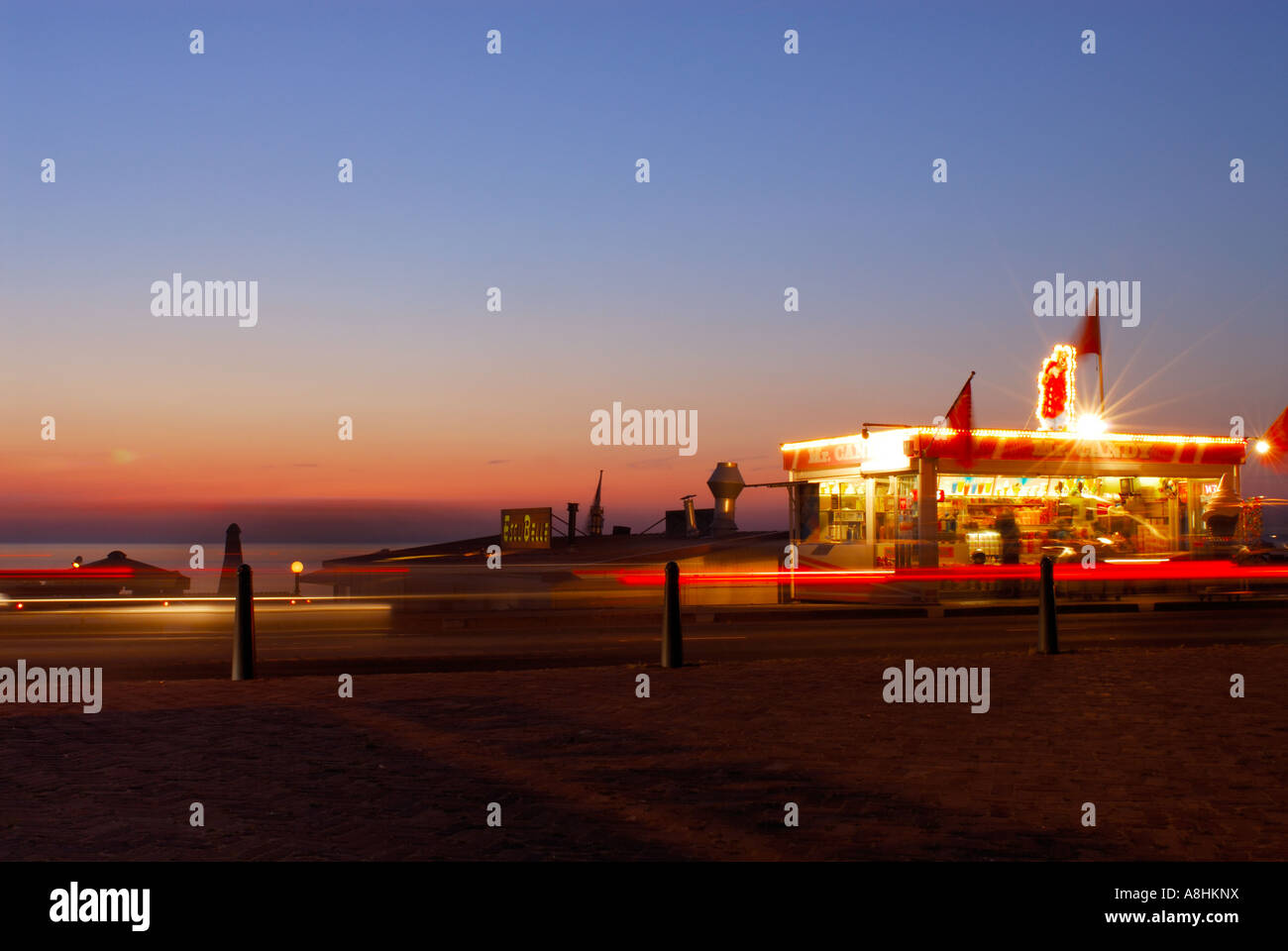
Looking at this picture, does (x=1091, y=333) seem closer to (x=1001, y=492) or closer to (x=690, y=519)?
(x=1001, y=492)

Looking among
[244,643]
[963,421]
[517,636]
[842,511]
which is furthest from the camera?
[842,511]

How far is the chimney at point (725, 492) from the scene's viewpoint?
59406 mm

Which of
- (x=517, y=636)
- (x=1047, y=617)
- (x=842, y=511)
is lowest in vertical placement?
(x=517, y=636)

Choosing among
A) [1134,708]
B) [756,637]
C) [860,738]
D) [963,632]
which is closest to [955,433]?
[963,632]

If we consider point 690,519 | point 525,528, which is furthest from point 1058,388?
point 690,519

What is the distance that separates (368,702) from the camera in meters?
10.1

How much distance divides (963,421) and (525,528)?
17877 millimetres

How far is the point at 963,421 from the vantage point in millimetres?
30281

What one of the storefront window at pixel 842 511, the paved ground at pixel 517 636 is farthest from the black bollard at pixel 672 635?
the storefront window at pixel 842 511

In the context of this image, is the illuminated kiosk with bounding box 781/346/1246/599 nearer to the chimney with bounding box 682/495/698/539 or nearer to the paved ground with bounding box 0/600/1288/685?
the paved ground with bounding box 0/600/1288/685

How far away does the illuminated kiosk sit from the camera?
30594mm

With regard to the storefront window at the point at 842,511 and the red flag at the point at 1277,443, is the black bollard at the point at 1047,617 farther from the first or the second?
the red flag at the point at 1277,443
